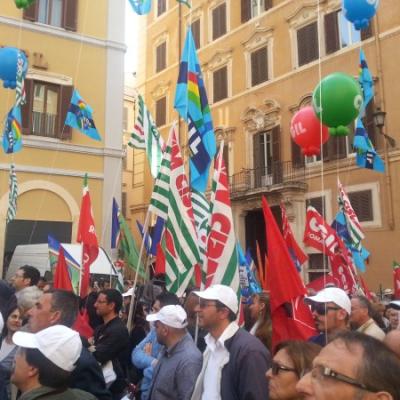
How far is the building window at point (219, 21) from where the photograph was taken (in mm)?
22922

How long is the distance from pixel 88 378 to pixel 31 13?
1307 cm

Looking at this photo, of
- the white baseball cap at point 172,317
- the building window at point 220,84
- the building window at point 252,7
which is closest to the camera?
the white baseball cap at point 172,317

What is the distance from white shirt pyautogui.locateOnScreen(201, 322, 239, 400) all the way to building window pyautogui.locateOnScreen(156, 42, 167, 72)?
76.0ft

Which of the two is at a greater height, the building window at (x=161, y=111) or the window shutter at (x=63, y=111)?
the building window at (x=161, y=111)

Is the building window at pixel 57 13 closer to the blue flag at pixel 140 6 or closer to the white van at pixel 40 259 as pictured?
the blue flag at pixel 140 6

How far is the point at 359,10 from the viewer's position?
7805 millimetres

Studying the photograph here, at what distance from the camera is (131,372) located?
5.45 m

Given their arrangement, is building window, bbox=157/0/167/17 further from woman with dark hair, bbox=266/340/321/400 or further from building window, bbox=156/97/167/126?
woman with dark hair, bbox=266/340/321/400

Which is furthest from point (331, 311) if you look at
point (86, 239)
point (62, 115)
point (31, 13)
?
point (31, 13)

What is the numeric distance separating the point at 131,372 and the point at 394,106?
13.6 metres

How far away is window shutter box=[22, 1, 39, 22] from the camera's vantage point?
46.2ft

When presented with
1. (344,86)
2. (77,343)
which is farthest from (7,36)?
(77,343)

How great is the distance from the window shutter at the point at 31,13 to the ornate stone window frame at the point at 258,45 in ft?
31.4

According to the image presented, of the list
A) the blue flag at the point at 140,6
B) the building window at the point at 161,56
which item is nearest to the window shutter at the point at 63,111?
the blue flag at the point at 140,6
